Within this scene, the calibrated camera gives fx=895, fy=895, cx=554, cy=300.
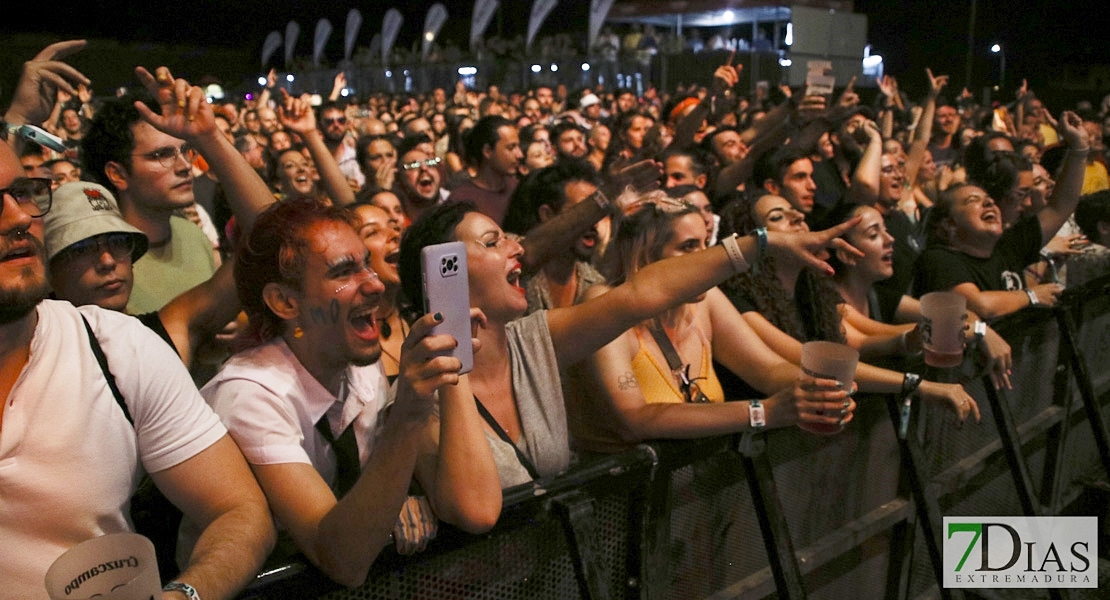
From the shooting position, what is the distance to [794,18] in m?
6.03

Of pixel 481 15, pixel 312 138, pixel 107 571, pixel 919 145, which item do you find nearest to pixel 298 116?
pixel 312 138

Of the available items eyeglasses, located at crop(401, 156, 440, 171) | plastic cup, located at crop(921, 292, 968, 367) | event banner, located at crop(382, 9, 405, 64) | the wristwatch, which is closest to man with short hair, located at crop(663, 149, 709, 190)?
eyeglasses, located at crop(401, 156, 440, 171)

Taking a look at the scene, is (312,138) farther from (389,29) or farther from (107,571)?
(389,29)

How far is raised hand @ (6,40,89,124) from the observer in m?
2.94

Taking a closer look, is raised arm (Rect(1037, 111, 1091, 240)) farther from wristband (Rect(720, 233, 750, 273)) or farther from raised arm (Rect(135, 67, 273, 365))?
raised arm (Rect(135, 67, 273, 365))

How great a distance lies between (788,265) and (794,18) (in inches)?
126

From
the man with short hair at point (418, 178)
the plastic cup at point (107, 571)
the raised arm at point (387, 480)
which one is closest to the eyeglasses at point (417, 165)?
the man with short hair at point (418, 178)

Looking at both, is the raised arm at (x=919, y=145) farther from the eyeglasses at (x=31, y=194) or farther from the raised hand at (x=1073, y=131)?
the eyeglasses at (x=31, y=194)

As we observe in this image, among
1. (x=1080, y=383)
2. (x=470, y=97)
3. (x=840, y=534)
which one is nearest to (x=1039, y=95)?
(x=470, y=97)

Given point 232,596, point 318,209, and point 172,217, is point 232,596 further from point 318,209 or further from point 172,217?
point 172,217

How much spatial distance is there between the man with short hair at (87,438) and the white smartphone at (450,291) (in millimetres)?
524

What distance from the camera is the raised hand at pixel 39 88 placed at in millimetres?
2943

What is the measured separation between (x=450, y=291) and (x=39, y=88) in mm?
2171

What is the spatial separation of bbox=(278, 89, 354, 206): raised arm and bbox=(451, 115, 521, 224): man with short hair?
95 centimetres
